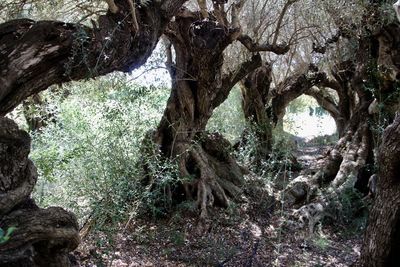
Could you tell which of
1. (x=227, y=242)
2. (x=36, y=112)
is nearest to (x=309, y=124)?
(x=227, y=242)

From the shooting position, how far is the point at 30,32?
3.91 meters

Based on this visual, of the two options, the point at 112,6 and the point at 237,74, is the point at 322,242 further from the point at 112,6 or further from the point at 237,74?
the point at 112,6

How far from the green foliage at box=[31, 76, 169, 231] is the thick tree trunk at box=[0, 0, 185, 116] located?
1283 mm

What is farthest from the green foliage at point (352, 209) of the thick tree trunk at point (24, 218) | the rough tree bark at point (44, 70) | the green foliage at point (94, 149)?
the thick tree trunk at point (24, 218)

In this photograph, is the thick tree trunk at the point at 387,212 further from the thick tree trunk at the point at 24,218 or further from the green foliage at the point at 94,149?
the green foliage at the point at 94,149

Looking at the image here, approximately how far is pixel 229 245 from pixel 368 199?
2.80m

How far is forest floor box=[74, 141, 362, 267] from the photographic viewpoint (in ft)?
18.2

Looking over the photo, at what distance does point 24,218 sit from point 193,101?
4615 millimetres

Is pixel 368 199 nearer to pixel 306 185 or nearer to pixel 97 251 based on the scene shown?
pixel 306 185

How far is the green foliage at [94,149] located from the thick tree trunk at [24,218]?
1919 millimetres

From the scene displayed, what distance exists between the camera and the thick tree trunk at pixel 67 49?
377 centimetres

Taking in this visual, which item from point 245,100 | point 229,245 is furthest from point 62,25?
point 245,100

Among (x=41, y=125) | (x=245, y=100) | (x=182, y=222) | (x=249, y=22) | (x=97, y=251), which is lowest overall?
(x=97, y=251)

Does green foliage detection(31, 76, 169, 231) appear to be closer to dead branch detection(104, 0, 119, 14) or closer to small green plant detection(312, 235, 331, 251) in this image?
dead branch detection(104, 0, 119, 14)
